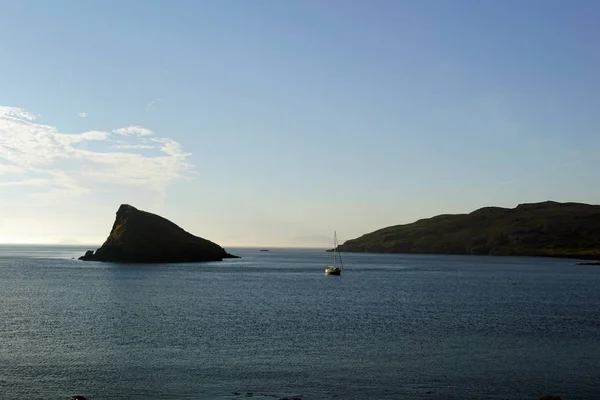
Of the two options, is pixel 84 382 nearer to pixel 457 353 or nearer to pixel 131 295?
pixel 457 353

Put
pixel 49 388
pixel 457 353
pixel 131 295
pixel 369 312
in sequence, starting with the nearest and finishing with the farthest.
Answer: pixel 49 388, pixel 457 353, pixel 369 312, pixel 131 295

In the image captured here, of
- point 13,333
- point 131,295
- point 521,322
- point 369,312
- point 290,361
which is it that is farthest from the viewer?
point 131,295

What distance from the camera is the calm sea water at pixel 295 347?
4103cm

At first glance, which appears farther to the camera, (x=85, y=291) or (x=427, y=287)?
(x=427, y=287)

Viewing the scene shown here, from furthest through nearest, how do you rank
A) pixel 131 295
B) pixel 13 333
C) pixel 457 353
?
1. pixel 131 295
2. pixel 13 333
3. pixel 457 353

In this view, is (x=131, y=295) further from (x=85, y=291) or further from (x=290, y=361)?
(x=290, y=361)

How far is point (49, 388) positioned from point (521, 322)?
5789 centimetres

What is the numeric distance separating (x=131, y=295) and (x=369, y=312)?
46678mm

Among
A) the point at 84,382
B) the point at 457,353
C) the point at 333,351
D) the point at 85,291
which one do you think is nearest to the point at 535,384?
the point at 457,353

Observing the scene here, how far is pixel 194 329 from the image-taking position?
6581 centimetres

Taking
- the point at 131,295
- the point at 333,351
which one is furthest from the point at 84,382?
the point at 131,295

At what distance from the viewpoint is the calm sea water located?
4103 cm

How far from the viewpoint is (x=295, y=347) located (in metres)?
55.1

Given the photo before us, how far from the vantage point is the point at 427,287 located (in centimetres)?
13462
